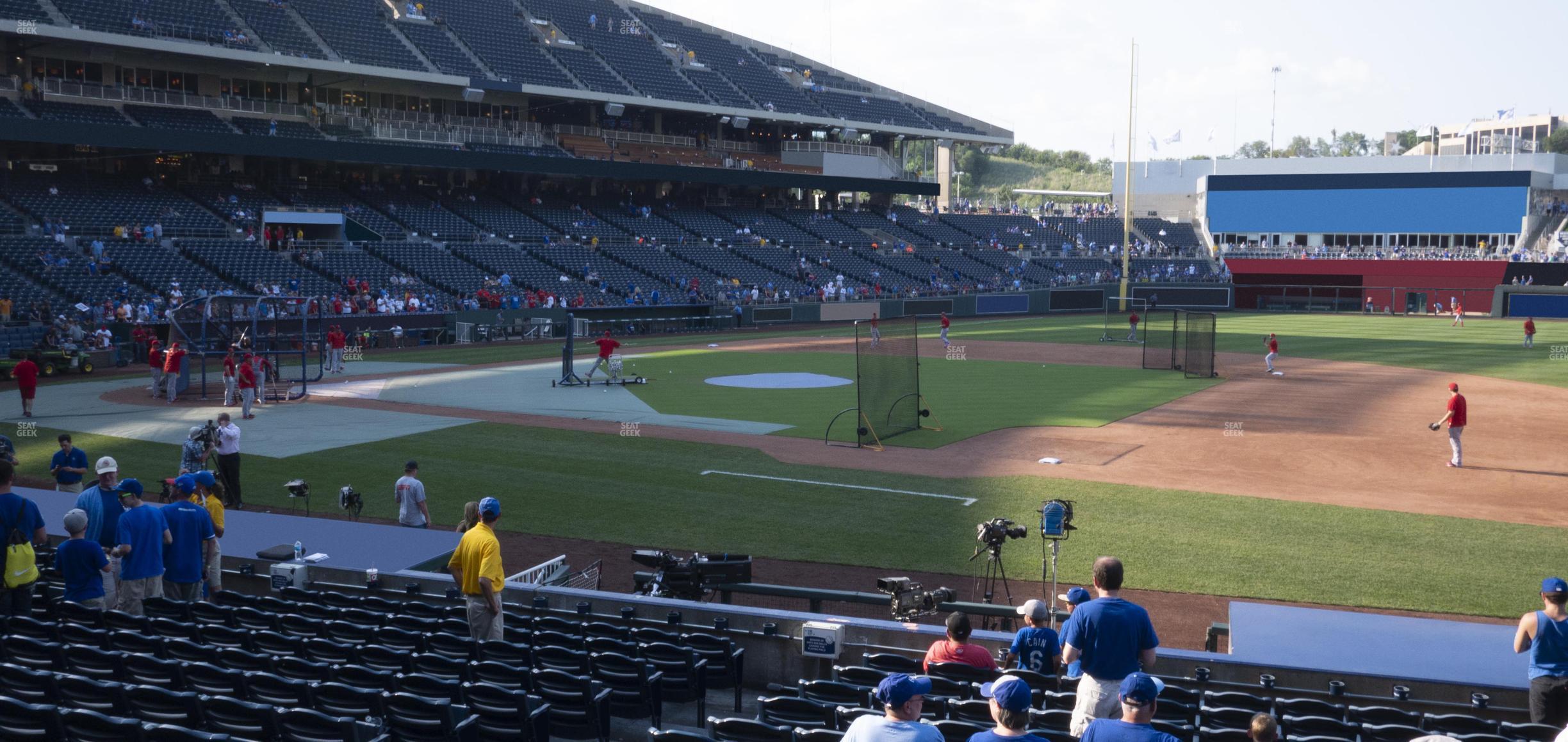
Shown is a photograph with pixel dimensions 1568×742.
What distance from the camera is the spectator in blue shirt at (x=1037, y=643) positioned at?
8.88 meters

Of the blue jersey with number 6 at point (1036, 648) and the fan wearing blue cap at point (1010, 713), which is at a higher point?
the fan wearing blue cap at point (1010, 713)

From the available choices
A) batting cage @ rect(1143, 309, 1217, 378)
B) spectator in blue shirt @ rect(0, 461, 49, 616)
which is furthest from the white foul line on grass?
batting cage @ rect(1143, 309, 1217, 378)

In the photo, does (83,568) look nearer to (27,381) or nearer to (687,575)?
(687,575)

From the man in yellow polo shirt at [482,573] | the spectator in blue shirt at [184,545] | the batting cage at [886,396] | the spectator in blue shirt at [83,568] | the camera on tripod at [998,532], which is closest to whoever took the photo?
Result: the man in yellow polo shirt at [482,573]

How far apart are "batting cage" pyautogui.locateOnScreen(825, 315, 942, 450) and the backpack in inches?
664

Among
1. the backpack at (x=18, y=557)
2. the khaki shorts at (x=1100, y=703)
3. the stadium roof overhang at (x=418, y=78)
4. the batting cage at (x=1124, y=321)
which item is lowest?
the khaki shorts at (x=1100, y=703)

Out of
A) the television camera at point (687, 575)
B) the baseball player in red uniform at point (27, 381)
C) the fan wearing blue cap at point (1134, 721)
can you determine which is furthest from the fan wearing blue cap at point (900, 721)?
the baseball player in red uniform at point (27, 381)

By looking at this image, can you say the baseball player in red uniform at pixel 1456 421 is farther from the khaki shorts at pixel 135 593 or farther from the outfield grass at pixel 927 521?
the khaki shorts at pixel 135 593

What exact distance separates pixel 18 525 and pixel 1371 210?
93.2 metres

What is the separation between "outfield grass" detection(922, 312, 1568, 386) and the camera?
43.4 metres

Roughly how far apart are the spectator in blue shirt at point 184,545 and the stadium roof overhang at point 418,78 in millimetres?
45599

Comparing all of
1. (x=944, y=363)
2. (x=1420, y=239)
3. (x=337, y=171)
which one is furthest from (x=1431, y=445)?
(x=1420, y=239)

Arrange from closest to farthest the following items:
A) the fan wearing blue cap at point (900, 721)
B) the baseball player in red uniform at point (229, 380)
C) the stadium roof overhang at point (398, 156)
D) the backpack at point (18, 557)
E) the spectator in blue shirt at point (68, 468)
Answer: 1. the fan wearing blue cap at point (900, 721)
2. the backpack at point (18, 557)
3. the spectator in blue shirt at point (68, 468)
4. the baseball player in red uniform at point (229, 380)
5. the stadium roof overhang at point (398, 156)

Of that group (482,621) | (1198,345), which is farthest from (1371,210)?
(482,621)
